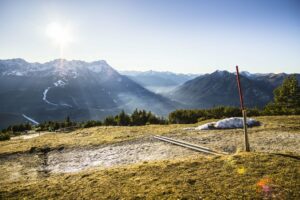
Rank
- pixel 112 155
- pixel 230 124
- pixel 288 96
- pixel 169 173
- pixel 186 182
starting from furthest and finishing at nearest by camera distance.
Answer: pixel 288 96 → pixel 230 124 → pixel 112 155 → pixel 169 173 → pixel 186 182

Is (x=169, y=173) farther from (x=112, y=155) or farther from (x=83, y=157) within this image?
(x=83, y=157)

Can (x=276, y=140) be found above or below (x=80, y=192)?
above

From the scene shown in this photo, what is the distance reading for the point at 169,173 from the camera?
40.6 feet

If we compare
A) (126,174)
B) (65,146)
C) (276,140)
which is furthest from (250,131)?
(65,146)

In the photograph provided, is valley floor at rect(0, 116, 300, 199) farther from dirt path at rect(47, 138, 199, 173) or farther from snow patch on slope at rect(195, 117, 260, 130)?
snow patch on slope at rect(195, 117, 260, 130)

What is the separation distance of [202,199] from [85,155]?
1331cm

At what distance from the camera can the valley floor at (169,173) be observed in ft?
32.4

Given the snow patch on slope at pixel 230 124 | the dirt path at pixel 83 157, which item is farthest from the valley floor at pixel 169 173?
the snow patch on slope at pixel 230 124

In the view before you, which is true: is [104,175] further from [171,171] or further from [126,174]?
[171,171]

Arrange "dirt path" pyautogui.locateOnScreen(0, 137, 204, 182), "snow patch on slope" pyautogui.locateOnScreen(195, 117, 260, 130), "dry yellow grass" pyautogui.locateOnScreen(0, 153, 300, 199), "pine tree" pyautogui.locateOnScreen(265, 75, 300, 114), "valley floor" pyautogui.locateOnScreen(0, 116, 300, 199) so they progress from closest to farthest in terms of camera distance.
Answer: "dry yellow grass" pyautogui.locateOnScreen(0, 153, 300, 199) < "valley floor" pyautogui.locateOnScreen(0, 116, 300, 199) < "dirt path" pyautogui.locateOnScreen(0, 137, 204, 182) < "snow patch on slope" pyautogui.locateOnScreen(195, 117, 260, 130) < "pine tree" pyautogui.locateOnScreen(265, 75, 300, 114)

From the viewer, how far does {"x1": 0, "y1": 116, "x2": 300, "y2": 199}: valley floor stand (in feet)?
32.4

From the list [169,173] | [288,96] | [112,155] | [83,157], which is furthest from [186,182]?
[288,96]

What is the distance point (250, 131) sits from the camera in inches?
882

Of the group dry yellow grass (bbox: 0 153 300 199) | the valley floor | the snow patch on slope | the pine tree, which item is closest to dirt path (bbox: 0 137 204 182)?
the valley floor
